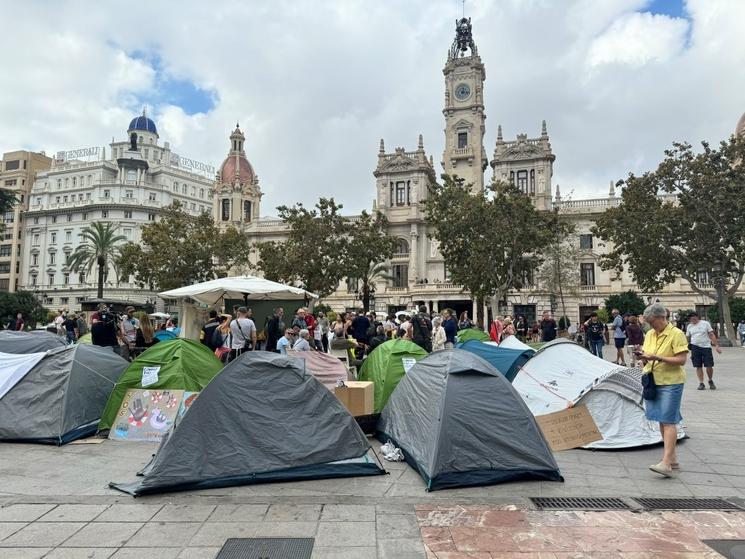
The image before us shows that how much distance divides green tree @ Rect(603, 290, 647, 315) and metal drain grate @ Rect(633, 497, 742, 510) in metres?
37.3

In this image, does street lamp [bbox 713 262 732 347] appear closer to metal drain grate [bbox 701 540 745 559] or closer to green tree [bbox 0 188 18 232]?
metal drain grate [bbox 701 540 745 559]

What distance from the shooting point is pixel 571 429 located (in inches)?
293

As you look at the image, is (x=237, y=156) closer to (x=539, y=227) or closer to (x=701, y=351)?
(x=539, y=227)

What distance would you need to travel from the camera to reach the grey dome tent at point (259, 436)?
222 inches

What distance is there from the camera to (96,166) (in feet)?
249

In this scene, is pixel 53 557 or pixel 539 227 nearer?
pixel 53 557

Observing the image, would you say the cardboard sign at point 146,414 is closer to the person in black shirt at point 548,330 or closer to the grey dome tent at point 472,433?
the grey dome tent at point 472,433

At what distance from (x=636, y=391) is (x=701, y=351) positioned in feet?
20.6

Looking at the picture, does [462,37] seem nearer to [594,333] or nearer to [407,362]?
[594,333]

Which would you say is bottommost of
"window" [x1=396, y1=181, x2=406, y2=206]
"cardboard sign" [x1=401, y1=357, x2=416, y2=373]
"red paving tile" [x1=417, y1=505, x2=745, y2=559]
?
"red paving tile" [x1=417, y1=505, x2=745, y2=559]

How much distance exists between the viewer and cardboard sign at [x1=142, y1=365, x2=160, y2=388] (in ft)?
26.2

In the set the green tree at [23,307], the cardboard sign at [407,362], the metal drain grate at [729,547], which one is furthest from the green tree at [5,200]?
the metal drain grate at [729,547]

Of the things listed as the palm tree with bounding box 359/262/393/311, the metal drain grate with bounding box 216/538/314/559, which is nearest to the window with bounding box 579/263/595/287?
the palm tree with bounding box 359/262/393/311

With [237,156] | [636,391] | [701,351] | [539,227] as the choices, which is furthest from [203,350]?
[237,156]
